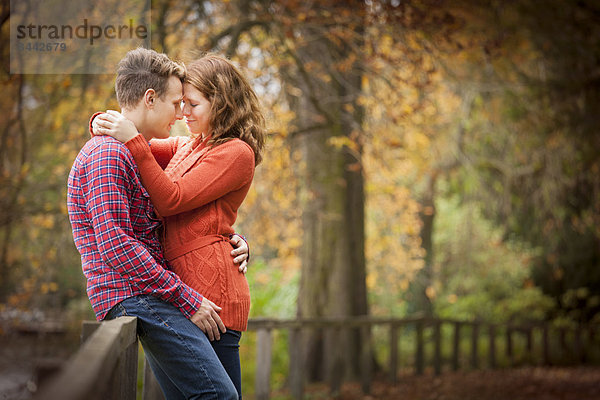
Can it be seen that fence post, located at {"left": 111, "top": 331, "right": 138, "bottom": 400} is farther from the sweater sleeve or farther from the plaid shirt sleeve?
the sweater sleeve

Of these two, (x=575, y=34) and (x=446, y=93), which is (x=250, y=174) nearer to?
(x=575, y=34)

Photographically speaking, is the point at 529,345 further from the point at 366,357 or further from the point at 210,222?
the point at 210,222

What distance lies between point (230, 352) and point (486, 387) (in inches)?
331

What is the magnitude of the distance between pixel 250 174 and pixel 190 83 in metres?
0.43

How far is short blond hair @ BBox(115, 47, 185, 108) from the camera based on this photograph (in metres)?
2.78

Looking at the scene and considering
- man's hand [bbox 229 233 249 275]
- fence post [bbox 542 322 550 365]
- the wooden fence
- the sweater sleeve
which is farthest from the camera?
fence post [bbox 542 322 550 365]

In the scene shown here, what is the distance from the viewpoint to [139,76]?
277 centimetres

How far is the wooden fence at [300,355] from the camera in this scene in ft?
5.51

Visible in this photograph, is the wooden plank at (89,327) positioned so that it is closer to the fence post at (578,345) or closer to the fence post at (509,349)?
the fence post at (509,349)

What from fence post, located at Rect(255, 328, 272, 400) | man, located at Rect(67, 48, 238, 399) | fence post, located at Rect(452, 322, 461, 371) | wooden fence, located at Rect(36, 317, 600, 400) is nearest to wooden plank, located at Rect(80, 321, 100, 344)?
wooden fence, located at Rect(36, 317, 600, 400)

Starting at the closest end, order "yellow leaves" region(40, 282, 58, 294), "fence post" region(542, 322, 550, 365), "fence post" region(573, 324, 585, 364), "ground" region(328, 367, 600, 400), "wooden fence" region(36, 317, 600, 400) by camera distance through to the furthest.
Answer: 1. "wooden fence" region(36, 317, 600, 400)
2. "yellow leaves" region(40, 282, 58, 294)
3. "ground" region(328, 367, 600, 400)
4. "fence post" region(542, 322, 550, 365)
5. "fence post" region(573, 324, 585, 364)

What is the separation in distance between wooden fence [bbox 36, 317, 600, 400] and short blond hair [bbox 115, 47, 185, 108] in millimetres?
842

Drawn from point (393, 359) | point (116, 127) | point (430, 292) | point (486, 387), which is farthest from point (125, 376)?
point (430, 292)

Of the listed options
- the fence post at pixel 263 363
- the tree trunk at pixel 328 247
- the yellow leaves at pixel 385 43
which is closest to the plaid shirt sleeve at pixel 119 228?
the fence post at pixel 263 363
